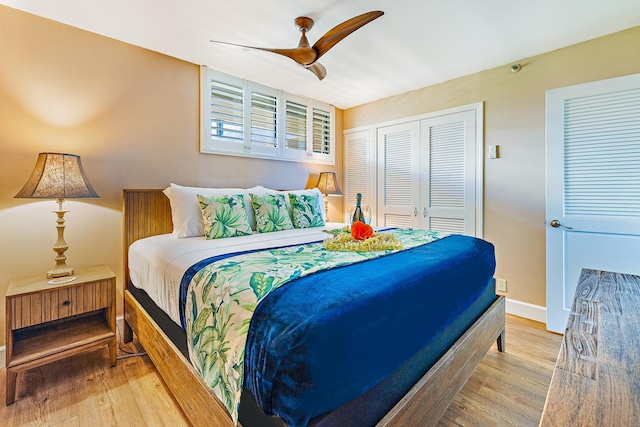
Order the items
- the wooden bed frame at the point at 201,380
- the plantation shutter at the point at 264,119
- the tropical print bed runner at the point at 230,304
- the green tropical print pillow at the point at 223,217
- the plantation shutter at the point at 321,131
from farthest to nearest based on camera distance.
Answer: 1. the plantation shutter at the point at 321,131
2. the plantation shutter at the point at 264,119
3. the green tropical print pillow at the point at 223,217
4. the wooden bed frame at the point at 201,380
5. the tropical print bed runner at the point at 230,304

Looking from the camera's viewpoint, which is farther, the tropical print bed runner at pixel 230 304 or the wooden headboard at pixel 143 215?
the wooden headboard at pixel 143 215

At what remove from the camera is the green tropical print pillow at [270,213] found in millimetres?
2484

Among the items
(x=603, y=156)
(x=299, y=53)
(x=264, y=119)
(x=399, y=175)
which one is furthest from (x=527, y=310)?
(x=264, y=119)

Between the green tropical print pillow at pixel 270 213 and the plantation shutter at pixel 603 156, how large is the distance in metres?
2.48

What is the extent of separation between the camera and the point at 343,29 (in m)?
1.85

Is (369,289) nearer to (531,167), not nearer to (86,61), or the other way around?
(531,167)

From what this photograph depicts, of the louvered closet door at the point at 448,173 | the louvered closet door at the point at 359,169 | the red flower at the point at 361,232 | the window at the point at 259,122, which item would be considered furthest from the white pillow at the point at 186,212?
the louvered closet door at the point at 448,173

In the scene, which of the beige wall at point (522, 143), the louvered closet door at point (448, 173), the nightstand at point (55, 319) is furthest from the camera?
the louvered closet door at point (448, 173)

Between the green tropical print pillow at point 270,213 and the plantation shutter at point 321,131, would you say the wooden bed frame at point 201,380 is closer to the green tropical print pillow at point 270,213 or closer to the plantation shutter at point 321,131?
the green tropical print pillow at point 270,213

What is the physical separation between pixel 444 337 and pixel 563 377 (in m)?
0.82

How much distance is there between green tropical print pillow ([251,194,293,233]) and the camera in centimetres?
248

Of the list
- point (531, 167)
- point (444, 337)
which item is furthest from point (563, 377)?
point (531, 167)

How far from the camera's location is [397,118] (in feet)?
12.2

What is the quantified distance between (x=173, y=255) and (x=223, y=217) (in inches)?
23.3
